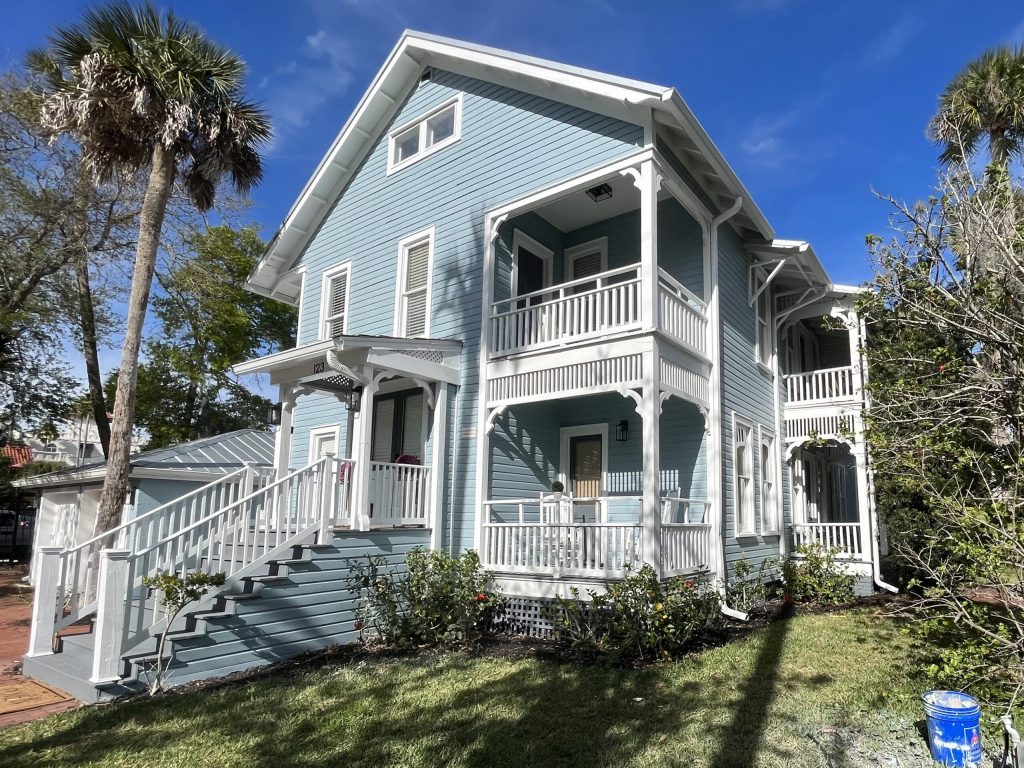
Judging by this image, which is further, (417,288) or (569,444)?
(417,288)

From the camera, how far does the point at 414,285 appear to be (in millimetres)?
12539

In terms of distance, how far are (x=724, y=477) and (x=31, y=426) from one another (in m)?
20.2

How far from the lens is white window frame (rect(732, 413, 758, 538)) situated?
11.5 m

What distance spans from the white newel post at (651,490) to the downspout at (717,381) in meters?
2.07

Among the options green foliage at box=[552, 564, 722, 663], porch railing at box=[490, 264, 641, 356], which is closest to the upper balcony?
porch railing at box=[490, 264, 641, 356]

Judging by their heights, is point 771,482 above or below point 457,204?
below

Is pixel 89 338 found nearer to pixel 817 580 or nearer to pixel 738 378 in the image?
pixel 738 378

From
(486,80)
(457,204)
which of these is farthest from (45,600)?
(486,80)

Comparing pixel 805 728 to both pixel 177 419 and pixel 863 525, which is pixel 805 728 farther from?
pixel 177 419

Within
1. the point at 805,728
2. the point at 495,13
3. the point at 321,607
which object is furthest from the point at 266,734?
the point at 495,13

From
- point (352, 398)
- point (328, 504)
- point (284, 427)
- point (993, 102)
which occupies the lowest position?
point (328, 504)

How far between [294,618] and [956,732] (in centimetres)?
694

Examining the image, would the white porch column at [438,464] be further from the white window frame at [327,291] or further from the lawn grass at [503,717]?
the white window frame at [327,291]

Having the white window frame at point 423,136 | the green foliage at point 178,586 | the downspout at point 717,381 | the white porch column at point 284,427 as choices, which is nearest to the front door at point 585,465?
the downspout at point 717,381
